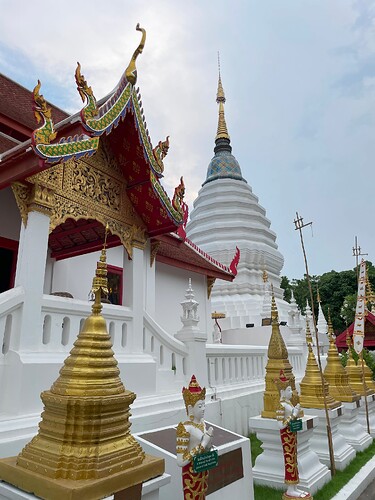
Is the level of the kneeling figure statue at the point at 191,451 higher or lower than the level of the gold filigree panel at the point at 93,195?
lower

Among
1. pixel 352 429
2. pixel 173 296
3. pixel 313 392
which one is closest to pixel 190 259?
pixel 173 296

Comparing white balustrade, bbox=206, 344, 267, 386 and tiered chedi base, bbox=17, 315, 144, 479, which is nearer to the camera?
tiered chedi base, bbox=17, 315, 144, 479

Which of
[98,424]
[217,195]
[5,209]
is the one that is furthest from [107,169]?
[217,195]

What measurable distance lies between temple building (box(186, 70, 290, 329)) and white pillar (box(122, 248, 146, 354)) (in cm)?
865

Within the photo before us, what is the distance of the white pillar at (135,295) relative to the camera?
5.14m

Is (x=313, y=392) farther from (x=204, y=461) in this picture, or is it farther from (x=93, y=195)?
(x=93, y=195)

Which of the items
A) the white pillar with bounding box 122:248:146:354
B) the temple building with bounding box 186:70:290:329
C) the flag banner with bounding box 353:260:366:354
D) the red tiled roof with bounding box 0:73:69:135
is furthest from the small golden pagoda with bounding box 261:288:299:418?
the temple building with bounding box 186:70:290:329

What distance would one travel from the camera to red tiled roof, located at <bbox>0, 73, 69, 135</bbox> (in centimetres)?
675

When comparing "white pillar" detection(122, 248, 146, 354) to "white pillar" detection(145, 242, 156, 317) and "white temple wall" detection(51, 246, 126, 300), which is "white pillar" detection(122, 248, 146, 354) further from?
"white temple wall" detection(51, 246, 126, 300)

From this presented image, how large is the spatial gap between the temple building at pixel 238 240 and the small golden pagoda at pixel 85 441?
1161 cm

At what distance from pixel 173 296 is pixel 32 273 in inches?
219

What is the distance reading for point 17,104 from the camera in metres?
7.56

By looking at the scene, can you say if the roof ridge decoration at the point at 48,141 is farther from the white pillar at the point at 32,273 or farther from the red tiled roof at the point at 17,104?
the red tiled roof at the point at 17,104

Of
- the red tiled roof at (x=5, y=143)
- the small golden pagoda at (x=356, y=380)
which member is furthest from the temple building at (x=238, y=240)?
the red tiled roof at (x=5, y=143)
